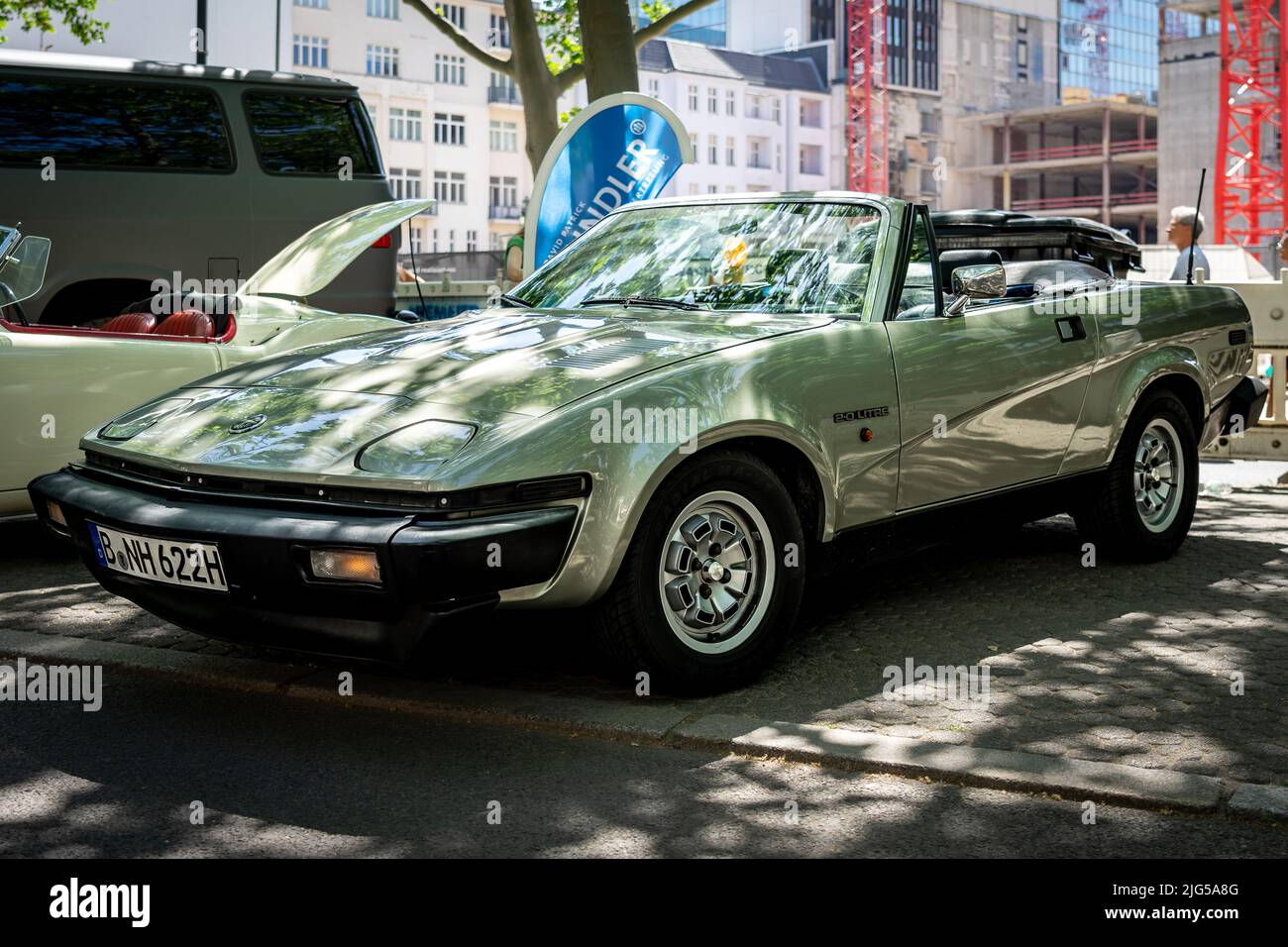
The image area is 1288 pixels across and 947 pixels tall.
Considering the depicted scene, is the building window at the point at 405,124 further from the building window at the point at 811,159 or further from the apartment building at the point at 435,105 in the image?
the building window at the point at 811,159

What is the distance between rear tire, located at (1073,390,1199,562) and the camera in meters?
6.27

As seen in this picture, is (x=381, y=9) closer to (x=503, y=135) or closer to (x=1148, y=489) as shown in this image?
(x=503, y=135)

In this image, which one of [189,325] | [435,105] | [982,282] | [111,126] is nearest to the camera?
[982,282]

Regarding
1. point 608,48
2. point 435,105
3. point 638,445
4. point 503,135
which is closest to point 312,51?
point 435,105

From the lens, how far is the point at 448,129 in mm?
73688

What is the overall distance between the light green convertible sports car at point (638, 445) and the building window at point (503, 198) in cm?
7060

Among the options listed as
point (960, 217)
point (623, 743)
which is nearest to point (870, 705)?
point (623, 743)

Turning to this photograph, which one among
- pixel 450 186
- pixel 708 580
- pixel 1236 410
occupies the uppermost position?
pixel 450 186

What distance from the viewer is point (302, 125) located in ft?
36.0

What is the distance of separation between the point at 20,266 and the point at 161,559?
2861 millimetres

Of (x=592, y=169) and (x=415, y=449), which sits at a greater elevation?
(x=592, y=169)

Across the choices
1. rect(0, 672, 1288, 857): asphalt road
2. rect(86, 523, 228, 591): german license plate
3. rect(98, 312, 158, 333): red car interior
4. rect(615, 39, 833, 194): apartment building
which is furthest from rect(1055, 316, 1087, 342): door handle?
rect(615, 39, 833, 194): apartment building

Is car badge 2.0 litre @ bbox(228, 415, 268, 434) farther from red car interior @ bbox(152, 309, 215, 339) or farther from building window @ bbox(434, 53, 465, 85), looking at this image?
building window @ bbox(434, 53, 465, 85)
